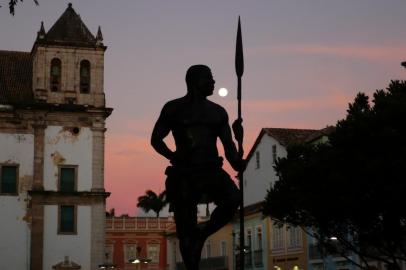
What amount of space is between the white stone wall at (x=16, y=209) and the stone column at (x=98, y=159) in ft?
10.5

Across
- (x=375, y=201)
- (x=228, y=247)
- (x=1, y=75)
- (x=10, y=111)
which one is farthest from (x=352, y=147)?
(x=228, y=247)

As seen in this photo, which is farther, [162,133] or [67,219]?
[67,219]

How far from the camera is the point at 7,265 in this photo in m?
37.2

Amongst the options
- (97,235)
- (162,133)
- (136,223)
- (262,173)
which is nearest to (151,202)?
(136,223)

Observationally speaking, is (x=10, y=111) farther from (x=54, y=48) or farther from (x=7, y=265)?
(x=7, y=265)

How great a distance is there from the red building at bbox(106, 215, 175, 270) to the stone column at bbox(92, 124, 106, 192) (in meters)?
24.4

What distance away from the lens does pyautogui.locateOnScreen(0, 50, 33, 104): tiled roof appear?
4025 centimetres

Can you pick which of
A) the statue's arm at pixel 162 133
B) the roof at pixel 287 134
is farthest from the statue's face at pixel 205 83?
the roof at pixel 287 134

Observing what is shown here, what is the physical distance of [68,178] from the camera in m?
39.2

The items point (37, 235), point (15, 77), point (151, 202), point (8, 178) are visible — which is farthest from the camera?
point (151, 202)

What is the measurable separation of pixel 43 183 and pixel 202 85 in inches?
1332

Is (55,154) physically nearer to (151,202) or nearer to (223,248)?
(223,248)

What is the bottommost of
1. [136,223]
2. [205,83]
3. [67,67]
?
[205,83]

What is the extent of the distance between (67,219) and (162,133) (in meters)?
33.6
